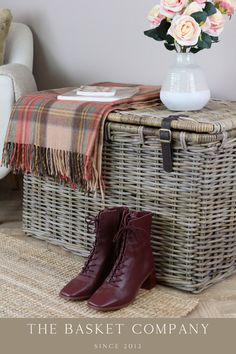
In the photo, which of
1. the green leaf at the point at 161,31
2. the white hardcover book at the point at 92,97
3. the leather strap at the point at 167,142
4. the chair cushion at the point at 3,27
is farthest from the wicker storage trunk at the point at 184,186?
the chair cushion at the point at 3,27

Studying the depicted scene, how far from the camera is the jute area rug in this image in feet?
5.32

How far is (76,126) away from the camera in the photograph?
6.17 ft

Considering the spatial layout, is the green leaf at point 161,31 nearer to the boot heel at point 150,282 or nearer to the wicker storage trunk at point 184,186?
the wicker storage trunk at point 184,186

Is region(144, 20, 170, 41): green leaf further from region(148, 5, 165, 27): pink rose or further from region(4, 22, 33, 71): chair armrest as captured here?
region(4, 22, 33, 71): chair armrest

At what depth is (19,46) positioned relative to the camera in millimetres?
2650

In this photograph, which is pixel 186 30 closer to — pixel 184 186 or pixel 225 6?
pixel 225 6

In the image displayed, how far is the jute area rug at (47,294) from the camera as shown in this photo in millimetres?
1622

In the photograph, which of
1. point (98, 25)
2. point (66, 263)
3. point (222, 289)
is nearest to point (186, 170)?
point (222, 289)

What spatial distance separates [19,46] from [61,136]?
2.93 ft

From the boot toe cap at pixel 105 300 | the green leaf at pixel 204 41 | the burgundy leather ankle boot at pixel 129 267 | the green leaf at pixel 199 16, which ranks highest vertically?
the green leaf at pixel 199 16

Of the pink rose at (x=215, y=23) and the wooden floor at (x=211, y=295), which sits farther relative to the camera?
the pink rose at (x=215, y=23)

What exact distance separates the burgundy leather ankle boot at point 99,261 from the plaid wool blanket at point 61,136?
0.57 ft

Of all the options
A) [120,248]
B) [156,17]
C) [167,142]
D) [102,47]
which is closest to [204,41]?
[156,17]

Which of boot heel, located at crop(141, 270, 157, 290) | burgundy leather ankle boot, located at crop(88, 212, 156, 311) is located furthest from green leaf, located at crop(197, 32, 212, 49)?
boot heel, located at crop(141, 270, 157, 290)
